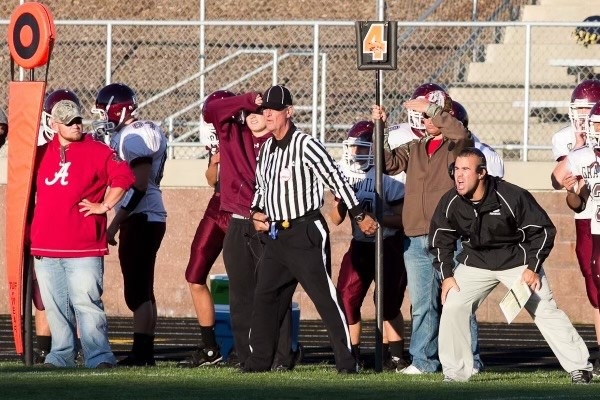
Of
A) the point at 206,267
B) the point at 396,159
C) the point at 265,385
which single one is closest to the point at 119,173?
the point at 206,267

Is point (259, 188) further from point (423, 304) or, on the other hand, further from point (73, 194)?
point (423, 304)

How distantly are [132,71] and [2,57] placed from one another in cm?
184

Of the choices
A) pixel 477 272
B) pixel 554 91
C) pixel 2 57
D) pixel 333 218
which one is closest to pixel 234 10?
pixel 2 57

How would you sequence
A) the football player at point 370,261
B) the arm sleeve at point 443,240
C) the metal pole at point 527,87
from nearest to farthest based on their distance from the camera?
the arm sleeve at point 443,240, the football player at point 370,261, the metal pole at point 527,87

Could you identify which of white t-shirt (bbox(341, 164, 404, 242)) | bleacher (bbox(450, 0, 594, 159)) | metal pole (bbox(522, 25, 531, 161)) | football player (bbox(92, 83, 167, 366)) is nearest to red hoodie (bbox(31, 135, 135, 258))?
football player (bbox(92, 83, 167, 366))

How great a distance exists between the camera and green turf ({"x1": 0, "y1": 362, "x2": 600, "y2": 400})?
10219mm

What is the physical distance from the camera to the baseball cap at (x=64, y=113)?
12.2 metres

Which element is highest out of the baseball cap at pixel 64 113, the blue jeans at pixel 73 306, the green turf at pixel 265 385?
the baseball cap at pixel 64 113

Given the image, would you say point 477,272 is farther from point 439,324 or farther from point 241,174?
point 241,174

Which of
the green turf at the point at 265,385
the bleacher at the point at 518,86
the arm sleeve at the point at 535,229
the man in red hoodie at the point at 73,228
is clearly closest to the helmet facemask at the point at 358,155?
the green turf at the point at 265,385

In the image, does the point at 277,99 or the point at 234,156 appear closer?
the point at 277,99

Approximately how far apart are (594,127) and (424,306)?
1.72m

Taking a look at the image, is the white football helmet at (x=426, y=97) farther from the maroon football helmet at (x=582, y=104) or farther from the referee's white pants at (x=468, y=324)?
the referee's white pants at (x=468, y=324)

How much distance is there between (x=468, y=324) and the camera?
36.9ft
